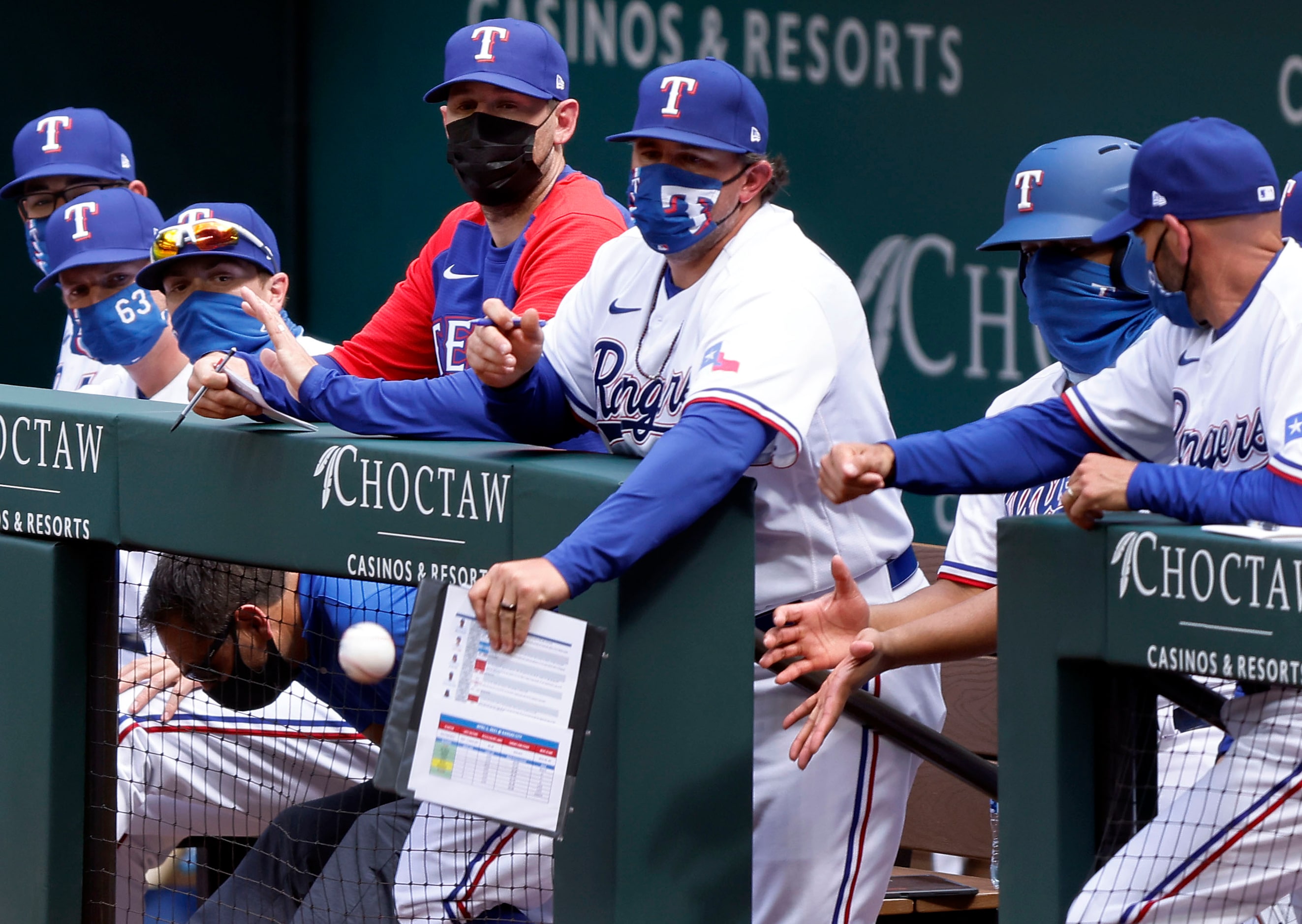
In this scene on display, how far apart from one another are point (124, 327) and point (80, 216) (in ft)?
Result: 1.05

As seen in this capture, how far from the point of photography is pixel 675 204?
264cm

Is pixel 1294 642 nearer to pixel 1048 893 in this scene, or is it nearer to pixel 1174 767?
pixel 1048 893

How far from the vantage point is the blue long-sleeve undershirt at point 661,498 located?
2.16m

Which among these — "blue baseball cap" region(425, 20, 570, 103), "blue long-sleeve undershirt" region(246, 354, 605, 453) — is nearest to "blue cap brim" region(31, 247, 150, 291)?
"blue baseball cap" region(425, 20, 570, 103)

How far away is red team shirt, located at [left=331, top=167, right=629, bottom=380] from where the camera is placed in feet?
10.2

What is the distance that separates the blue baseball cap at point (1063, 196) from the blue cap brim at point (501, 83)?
81 centimetres

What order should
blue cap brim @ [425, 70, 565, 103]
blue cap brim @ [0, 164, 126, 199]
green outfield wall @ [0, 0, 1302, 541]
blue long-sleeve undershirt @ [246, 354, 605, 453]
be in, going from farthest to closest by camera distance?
green outfield wall @ [0, 0, 1302, 541]
blue cap brim @ [0, 164, 126, 199]
blue cap brim @ [425, 70, 565, 103]
blue long-sleeve undershirt @ [246, 354, 605, 453]

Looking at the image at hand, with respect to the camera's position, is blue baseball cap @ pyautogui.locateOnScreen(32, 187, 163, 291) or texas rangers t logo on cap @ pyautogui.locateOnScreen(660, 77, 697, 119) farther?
blue baseball cap @ pyautogui.locateOnScreen(32, 187, 163, 291)

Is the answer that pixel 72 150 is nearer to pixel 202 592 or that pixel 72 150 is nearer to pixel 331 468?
pixel 202 592

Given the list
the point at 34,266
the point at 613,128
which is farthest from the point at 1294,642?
the point at 34,266

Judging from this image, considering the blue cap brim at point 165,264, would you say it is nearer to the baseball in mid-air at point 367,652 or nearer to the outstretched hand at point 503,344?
the outstretched hand at point 503,344

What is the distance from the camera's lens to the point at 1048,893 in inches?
83.7

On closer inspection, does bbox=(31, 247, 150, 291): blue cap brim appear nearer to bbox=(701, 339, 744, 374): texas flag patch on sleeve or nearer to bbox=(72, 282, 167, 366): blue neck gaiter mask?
bbox=(72, 282, 167, 366): blue neck gaiter mask

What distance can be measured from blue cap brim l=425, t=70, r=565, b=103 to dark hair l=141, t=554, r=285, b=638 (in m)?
0.95
